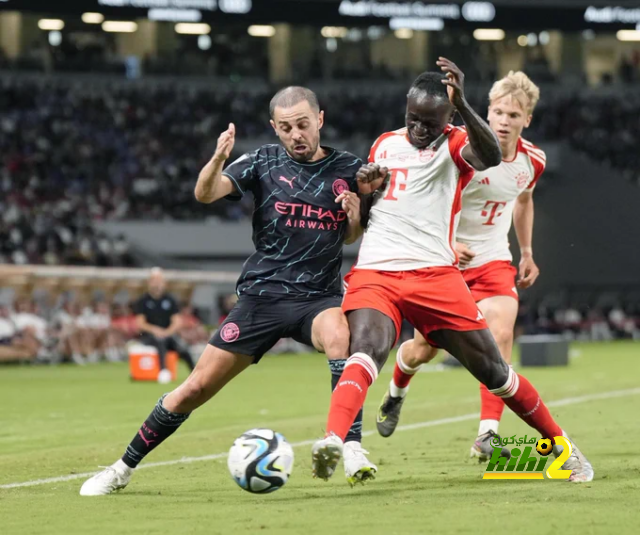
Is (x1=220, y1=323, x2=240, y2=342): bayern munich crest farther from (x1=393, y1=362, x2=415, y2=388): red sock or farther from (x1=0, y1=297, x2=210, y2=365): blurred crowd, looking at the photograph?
(x1=0, y1=297, x2=210, y2=365): blurred crowd

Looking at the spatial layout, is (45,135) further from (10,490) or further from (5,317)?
(10,490)

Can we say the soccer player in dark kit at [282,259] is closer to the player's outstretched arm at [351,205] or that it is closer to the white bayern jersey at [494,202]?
the player's outstretched arm at [351,205]

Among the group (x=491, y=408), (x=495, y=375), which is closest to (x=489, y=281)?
(x=491, y=408)


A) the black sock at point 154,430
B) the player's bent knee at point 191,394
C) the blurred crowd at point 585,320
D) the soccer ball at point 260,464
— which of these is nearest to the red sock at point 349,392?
the soccer ball at point 260,464

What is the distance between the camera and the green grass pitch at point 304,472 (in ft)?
18.0

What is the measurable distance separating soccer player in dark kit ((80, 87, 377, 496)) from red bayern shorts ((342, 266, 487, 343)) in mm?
220

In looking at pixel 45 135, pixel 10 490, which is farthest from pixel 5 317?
pixel 10 490

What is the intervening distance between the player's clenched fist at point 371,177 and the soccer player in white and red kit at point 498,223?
1.58 metres

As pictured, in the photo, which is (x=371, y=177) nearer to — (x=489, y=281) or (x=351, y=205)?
(x=351, y=205)

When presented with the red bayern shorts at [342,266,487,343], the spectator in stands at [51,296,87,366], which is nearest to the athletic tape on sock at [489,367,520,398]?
the red bayern shorts at [342,266,487,343]

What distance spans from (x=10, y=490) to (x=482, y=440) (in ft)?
10.3

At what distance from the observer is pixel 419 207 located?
674 cm

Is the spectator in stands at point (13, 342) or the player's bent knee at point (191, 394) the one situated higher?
the player's bent knee at point (191, 394)

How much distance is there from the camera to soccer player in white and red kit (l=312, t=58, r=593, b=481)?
652 cm
